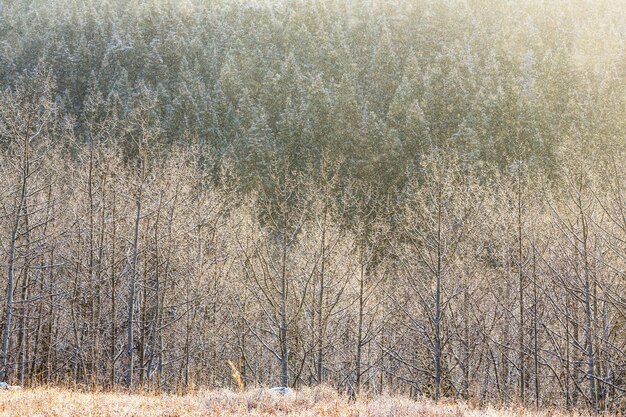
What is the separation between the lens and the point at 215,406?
26.4 feet

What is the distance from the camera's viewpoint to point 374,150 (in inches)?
3167

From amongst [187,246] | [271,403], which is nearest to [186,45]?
[187,246]

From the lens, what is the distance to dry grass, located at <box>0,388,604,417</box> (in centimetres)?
729

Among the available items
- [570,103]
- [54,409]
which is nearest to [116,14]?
[570,103]

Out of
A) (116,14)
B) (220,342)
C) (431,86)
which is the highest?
(116,14)

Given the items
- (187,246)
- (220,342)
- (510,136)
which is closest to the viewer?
(187,246)

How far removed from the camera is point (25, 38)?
93.8 m

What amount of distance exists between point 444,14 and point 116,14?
65019mm

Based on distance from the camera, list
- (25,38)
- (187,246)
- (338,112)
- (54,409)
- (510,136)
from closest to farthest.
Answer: (54,409)
(187,246)
(510,136)
(338,112)
(25,38)

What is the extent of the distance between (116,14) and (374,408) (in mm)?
107506

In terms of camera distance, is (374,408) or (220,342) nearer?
(374,408)

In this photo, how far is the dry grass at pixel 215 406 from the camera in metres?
7.29

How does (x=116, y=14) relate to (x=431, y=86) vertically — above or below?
above

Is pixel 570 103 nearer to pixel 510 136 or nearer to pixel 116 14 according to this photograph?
pixel 510 136
